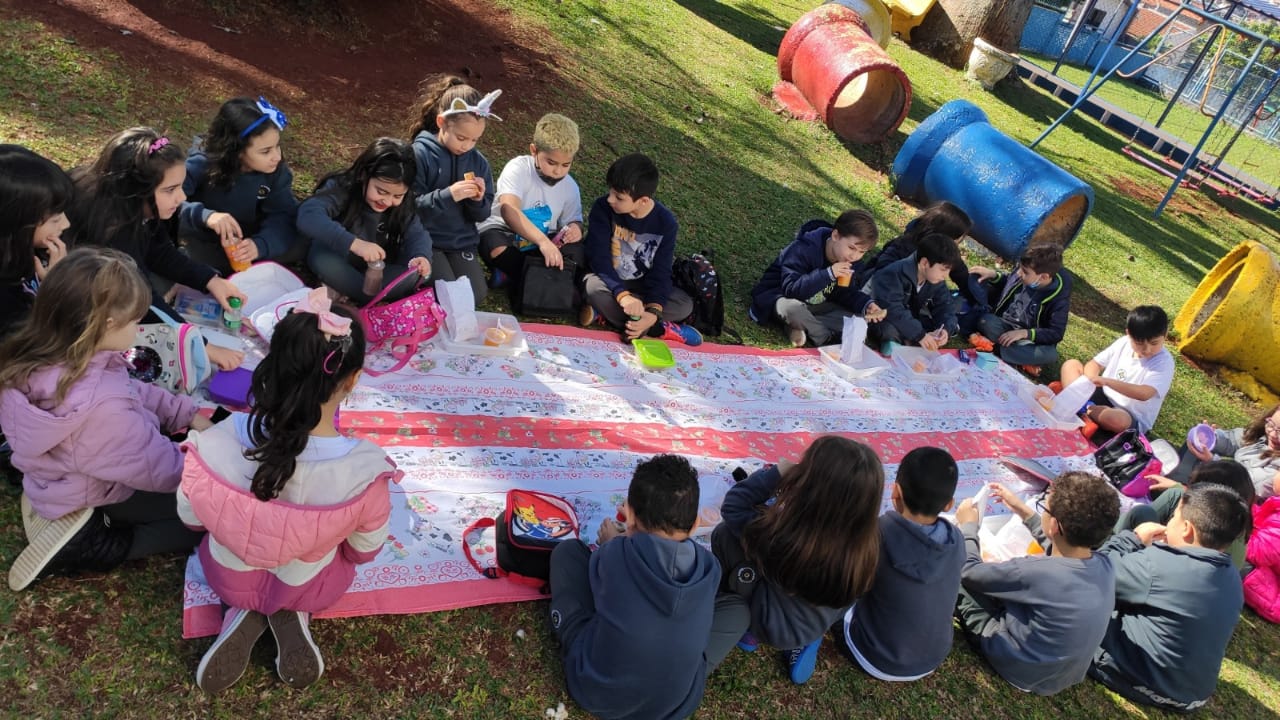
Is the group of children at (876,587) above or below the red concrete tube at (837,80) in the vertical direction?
below

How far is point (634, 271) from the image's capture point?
523 cm

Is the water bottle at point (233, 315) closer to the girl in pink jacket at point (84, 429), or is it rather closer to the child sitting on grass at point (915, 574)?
the girl in pink jacket at point (84, 429)

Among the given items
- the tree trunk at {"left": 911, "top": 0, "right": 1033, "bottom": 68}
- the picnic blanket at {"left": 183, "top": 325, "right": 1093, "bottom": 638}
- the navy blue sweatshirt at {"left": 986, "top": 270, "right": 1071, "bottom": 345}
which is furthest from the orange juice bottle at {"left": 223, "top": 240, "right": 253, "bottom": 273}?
the tree trunk at {"left": 911, "top": 0, "right": 1033, "bottom": 68}

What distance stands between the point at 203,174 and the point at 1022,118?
45.6 feet

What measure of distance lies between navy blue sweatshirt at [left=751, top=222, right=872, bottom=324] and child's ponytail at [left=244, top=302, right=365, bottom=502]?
388cm

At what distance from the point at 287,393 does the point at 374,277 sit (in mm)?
2122

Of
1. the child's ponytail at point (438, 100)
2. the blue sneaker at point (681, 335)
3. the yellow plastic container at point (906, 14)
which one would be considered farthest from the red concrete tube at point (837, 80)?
the yellow plastic container at point (906, 14)

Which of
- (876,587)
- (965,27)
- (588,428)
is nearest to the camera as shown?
(876,587)

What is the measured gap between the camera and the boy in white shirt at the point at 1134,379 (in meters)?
5.61

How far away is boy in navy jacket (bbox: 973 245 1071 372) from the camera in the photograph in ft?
20.5

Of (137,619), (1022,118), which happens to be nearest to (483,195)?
(137,619)

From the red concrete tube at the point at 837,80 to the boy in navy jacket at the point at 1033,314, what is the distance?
361 cm

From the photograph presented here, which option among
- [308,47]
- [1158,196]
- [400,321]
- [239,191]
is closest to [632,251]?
[400,321]

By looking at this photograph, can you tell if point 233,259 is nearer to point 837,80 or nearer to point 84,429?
point 84,429
